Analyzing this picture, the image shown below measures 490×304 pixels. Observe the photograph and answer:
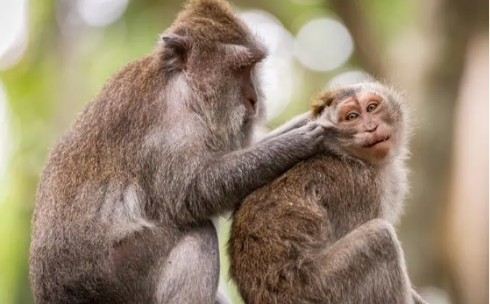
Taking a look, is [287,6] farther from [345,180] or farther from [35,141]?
[345,180]

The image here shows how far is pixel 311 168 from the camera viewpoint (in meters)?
5.99

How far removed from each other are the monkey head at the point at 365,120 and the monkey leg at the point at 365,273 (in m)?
0.62

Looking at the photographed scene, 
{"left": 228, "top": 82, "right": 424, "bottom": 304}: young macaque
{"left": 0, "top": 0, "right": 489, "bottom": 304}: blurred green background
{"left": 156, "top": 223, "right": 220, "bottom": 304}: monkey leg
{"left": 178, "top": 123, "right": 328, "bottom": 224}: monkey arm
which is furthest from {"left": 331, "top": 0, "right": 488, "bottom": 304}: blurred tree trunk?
{"left": 156, "top": 223, "right": 220, "bottom": 304}: monkey leg

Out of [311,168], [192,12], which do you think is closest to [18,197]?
[192,12]

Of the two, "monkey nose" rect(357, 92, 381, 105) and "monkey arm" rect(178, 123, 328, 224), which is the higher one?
"monkey nose" rect(357, 92, 381, 105)

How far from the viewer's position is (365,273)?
554 cm

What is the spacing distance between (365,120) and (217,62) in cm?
145

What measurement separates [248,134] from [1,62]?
8.32 m

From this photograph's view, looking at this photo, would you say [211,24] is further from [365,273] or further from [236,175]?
[365,273]

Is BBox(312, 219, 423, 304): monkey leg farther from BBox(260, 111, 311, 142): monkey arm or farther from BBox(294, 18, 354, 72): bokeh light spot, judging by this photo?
BBox(294, 18, 354, 72): bokeh light spot

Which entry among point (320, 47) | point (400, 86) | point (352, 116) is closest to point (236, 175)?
point (352, 116)

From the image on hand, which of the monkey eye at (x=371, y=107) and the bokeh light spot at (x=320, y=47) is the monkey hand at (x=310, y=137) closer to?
the monkey eye at (x=371, y=107)

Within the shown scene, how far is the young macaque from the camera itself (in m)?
5.52

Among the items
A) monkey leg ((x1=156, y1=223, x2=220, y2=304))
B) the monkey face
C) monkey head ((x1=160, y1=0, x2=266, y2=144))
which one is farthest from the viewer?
monkey head ((x1=160, y1=0, x2=266, y2=144))
